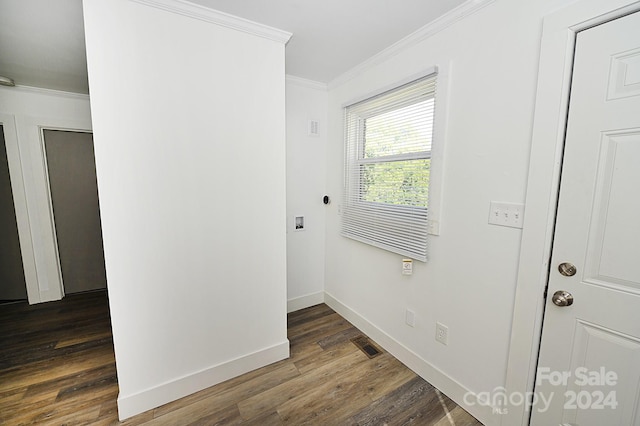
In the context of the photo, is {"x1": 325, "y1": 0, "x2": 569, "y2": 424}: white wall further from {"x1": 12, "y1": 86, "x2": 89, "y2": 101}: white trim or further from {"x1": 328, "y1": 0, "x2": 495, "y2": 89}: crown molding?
{"x1": 12, "y1": 86, "x2": 89, "y2": 101}: white trim

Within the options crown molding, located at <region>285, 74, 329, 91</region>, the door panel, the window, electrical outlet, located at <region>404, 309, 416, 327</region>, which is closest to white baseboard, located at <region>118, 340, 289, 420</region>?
electrical outlet, located at <region>404, 309, 416, 327</region>

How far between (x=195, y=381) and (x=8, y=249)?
3277 mm

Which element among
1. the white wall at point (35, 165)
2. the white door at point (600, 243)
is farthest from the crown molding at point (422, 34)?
the white wall at point (35, 165)

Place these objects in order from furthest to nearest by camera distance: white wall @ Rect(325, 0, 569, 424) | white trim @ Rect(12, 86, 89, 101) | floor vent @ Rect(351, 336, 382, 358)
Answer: white trim @ Rect(12, 86, 89, 101), floor vent @ Rect(351, 336, 382, 358), white wall @ Rect(325, 0, 569, 424)

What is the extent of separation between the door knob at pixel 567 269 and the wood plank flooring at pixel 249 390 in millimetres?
1069

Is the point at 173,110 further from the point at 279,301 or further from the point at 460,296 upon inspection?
the point at 460,296

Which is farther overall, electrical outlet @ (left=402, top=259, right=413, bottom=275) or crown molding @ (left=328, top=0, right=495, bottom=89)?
electrical outlet @ (left=402, top=259, right=413, bottom=275)

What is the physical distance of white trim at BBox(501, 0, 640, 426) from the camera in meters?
1.10

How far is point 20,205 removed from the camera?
2.82 meters

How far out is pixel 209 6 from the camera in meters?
1.51

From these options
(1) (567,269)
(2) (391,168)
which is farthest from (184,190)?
(1) (567,269)

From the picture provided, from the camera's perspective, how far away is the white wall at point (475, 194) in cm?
129

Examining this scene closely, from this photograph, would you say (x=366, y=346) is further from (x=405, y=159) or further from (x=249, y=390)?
(x=405, y=159)

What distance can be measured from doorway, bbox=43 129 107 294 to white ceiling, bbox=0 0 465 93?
939 mm
